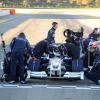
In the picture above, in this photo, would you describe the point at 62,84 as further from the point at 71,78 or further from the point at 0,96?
the point at 0,96

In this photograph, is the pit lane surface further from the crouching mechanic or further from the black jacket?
the black jacket

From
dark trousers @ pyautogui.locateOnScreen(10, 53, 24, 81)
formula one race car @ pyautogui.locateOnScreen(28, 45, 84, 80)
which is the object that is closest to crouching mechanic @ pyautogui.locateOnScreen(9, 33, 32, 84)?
dark trousers @ pyautogui.locateOnScreen(10, 53, 24, 81)

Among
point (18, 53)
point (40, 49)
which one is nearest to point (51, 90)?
point (18, 53)

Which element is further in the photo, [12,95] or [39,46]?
[39,46]

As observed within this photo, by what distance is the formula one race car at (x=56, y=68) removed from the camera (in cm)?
1512

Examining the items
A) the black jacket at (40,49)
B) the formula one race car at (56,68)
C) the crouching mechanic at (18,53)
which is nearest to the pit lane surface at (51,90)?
the formula one race car at (56,68)

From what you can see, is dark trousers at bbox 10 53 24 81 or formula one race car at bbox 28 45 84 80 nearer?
dark trousers at bbox 10 53 24 81

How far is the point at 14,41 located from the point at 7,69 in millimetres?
905

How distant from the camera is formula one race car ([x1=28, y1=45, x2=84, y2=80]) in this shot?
15117mm

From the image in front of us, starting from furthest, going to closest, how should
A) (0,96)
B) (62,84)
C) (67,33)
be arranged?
(67,33)
(62,84)
(0,96)

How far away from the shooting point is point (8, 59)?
49.8 feet

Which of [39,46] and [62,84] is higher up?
[39,46]

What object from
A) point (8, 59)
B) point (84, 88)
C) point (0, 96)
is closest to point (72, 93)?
point (84, 88)

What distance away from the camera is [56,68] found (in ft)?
49.6
